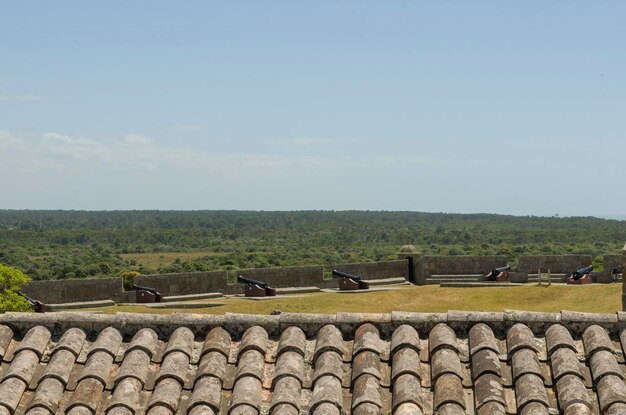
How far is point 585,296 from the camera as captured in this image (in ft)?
91.2

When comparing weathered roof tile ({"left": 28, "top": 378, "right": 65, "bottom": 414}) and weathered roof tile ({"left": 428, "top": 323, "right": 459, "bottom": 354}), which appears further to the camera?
weathered roof tile ({"left": 428, "top": 323, "right": 459, "bottom": 354})

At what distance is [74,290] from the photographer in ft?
92.4

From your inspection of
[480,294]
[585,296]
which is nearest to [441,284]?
Answer: [480,294]

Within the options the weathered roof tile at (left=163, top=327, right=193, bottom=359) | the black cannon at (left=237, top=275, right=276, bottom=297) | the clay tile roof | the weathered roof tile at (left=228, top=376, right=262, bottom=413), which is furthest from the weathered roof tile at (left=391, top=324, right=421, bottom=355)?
the black cannon at (left=237, top=275, right=276, bottom=297)

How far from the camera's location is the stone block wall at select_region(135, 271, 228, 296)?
29500 mm

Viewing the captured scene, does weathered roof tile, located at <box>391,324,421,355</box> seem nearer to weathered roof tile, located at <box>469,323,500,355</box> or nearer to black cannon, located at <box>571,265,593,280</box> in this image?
weathered roof tile, located at <box>469,323,500,355</box>

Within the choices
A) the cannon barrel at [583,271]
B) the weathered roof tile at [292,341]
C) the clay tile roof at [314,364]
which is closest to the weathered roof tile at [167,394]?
the clay tile roof at [314,364]

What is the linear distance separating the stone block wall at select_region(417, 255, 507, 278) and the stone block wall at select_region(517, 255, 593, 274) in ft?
2.90

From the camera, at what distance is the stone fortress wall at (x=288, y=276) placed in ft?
92.2

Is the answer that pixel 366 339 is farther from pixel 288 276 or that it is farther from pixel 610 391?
pixel 288 276

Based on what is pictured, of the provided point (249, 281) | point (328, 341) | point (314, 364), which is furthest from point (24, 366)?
point (249, 281)

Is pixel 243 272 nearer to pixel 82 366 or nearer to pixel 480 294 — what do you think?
pixel 480 294

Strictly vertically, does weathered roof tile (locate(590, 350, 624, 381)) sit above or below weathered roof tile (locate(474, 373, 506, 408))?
above

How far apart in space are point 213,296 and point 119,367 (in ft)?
75.6
